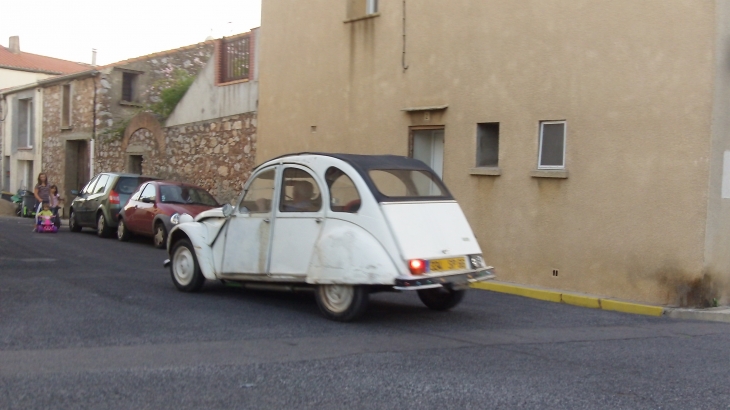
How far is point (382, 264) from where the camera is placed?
7551mm

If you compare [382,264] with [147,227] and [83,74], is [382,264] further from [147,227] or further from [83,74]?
[83,74]

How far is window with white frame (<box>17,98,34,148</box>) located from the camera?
1384 inches

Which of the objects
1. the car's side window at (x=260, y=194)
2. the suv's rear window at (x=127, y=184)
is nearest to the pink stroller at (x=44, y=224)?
the suv's rear window at (x=127, y=184)

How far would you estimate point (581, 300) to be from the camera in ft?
34.9

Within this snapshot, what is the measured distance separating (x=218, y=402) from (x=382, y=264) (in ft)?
9.27

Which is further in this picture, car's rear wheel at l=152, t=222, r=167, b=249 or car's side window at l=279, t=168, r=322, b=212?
car's rear wheel at l=152, t=222, r=167, b=249

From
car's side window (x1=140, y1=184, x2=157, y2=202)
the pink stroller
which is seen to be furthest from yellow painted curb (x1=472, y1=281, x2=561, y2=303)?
the pink stroller

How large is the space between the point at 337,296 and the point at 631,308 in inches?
168

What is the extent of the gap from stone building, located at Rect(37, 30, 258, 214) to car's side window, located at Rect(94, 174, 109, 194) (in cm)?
245

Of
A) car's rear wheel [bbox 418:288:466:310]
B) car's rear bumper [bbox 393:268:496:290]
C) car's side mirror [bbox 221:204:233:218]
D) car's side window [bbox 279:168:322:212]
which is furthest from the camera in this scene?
car's side mirror [bbox 221:204:233:218]

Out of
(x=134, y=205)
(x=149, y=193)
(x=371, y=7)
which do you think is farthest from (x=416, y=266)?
(x=134, y=205)

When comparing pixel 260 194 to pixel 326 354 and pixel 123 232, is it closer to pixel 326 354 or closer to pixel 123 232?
pixel 326 354

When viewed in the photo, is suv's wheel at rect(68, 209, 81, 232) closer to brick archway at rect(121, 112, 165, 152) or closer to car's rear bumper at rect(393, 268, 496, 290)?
brick archway at rect(121, 112, 165, 152)

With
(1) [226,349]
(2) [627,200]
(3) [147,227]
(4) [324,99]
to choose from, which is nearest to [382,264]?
(1) [226,349]
